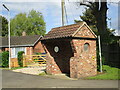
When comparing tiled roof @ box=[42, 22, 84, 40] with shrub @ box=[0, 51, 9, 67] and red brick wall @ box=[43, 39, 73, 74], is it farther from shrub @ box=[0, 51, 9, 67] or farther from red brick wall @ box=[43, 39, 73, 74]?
shrub @ box=[0, 51, 9, 67]

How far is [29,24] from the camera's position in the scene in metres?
62.3

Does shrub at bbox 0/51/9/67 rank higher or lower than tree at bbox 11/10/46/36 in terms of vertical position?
lower

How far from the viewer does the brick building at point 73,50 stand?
1148 centimetres

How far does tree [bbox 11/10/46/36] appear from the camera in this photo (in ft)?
202

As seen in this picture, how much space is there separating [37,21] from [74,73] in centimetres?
5354

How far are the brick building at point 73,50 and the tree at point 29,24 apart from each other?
159 feet

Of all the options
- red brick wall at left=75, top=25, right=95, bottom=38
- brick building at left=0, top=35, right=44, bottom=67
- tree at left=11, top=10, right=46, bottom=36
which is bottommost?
brick building at left=0, top=35, right=44, bottom=67

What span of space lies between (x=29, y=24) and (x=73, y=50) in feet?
173

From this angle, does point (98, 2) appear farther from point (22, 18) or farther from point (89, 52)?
point (22, 18)

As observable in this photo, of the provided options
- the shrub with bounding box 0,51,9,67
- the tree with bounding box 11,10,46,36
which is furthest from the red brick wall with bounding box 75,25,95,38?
the tree with bounding box 11,10,46,36

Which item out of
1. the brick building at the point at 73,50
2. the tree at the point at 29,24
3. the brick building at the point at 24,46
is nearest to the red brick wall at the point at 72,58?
the brick building at the point at 73,50

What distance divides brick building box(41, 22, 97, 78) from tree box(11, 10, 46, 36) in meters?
48.4

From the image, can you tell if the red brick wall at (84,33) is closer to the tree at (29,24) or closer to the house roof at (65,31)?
the house roof at (65,31)

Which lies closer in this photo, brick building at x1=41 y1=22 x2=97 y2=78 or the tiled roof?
brick building at x1=41 y1=22 x2=97 y2=78
